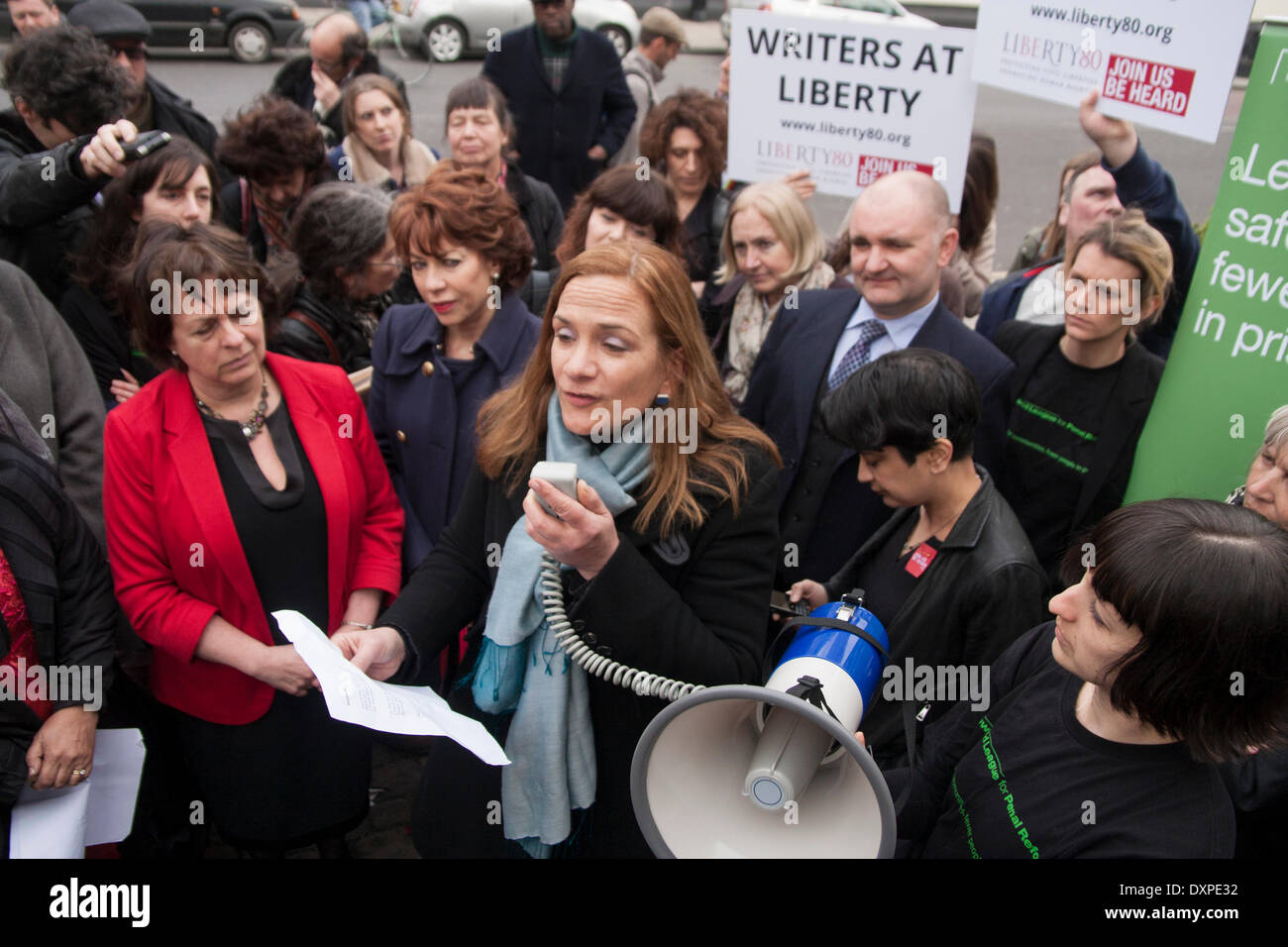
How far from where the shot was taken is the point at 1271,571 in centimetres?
149

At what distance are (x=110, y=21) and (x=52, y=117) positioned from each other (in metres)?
1.69

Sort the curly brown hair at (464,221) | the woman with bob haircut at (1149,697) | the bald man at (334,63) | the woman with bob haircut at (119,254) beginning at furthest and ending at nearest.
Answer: the bald man at (334,63) < the woman with bob haircut at (119,254) < the curly brown hair at (464,221) < the woman with bob haircut at (1149,697)

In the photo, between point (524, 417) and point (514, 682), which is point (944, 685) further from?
point (524, 417)

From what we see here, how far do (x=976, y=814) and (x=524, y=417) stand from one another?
1229mm

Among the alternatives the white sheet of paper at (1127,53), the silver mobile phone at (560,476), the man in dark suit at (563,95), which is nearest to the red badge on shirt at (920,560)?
the silver mobile phone at (560,476)

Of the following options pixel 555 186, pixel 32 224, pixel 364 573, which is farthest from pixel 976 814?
pixel 555 186

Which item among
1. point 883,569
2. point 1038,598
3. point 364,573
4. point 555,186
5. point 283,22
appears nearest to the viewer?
point 1038,598

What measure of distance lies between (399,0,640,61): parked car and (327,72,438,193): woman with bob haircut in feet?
33.7

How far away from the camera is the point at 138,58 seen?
4895mm

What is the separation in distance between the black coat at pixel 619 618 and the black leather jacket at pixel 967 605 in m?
0.50

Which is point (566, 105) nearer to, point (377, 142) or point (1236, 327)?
point (377, 142)

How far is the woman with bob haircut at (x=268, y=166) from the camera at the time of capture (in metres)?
4.25

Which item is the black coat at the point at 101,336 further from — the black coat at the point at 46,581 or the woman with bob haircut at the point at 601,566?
the woman with bob haircut at the point at 601,566

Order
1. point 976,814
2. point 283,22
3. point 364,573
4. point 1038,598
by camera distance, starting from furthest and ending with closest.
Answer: point 283,22, point 364,573, point 1038,598, point 976,814
